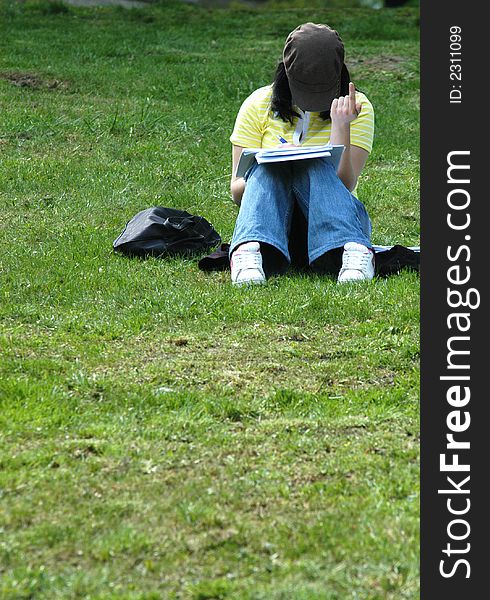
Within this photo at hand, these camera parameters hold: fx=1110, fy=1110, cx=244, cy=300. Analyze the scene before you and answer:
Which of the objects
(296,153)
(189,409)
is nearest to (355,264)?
(296,153)

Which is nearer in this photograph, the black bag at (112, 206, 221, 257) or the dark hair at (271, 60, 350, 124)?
the dark hair at (271, 60, 350, 124)

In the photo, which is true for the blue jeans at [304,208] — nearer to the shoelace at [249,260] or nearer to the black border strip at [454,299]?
the shoelace at [249,260]

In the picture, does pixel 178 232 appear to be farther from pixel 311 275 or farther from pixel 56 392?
pixel 56 392

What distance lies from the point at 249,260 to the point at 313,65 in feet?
3.42

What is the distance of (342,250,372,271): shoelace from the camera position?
18.2 feet

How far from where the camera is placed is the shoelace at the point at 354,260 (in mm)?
5535

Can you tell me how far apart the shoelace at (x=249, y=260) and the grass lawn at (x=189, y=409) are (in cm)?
13

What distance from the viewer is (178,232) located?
631 cm

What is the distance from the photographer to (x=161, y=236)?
627 centimetres

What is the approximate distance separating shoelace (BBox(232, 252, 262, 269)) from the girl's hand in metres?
0.83

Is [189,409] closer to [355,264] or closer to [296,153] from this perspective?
[355,264]

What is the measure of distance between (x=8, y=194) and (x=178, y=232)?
80.3 inches

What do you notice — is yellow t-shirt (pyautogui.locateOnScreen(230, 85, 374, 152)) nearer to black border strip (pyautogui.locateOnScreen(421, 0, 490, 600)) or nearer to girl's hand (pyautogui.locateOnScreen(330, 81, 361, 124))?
girl's hand (pyautogui.locateOnScreen(330, 81, 361, 124))

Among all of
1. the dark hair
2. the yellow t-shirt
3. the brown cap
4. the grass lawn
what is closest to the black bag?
the grass lawn
